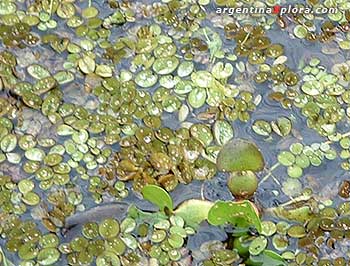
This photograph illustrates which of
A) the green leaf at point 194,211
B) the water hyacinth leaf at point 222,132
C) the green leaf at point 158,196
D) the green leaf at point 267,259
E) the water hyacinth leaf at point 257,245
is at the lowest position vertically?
the green leaf at point 267,259

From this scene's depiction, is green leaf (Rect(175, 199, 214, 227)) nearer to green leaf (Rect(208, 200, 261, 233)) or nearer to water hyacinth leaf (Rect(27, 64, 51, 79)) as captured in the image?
green leaf (Rect(208, 200, 261, 233))

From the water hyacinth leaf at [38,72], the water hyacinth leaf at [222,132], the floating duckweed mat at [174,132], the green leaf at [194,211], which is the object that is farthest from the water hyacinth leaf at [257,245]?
the water hyacinth leaf at [38,72]

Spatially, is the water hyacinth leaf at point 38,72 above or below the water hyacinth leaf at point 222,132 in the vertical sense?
above

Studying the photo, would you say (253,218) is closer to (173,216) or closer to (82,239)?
(173,216)

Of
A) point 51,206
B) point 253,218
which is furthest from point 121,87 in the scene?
point 253,218

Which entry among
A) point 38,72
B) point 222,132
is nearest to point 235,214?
point 222,132

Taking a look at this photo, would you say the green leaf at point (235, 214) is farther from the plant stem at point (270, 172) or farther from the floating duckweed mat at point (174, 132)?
the plant stem at point (270, 172)

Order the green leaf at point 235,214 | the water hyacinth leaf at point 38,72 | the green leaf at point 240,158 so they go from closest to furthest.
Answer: the green leaf at point 235,214, the green leaf at point 240,158, the water hyacinth leaf at point 38,72

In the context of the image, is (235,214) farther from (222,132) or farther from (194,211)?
(222,132)
